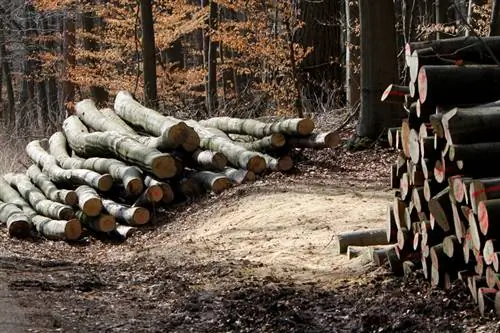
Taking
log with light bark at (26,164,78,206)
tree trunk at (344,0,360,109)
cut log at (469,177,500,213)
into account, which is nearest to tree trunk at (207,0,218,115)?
tree trunk at (344,0,360,109)

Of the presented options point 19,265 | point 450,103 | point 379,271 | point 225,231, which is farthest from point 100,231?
point 450,103

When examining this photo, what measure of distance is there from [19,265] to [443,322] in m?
5.32

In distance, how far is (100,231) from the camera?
1298 centimetres

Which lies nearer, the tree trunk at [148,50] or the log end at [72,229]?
the log end at [72,229]

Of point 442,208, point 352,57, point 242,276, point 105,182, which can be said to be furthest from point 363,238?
point 352,57

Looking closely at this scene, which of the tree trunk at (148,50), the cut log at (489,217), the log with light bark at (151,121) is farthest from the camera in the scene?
the tree trunk at (148,50)

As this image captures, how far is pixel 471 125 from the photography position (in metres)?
6.23

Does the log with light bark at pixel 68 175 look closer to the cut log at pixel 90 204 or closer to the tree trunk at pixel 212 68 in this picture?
the cut log at pixel 90 204

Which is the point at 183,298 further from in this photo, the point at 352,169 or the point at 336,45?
the point at 336,45

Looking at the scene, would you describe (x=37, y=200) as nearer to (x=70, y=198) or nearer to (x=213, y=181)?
(x=70, y=198)

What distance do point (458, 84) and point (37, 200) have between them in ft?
29.9

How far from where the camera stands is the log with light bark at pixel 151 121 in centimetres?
1345


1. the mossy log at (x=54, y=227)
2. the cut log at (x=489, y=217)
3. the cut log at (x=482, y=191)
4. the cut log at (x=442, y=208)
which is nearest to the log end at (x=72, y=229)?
the mossy log at (x=54, y=227)

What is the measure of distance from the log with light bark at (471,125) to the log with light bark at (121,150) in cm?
741
